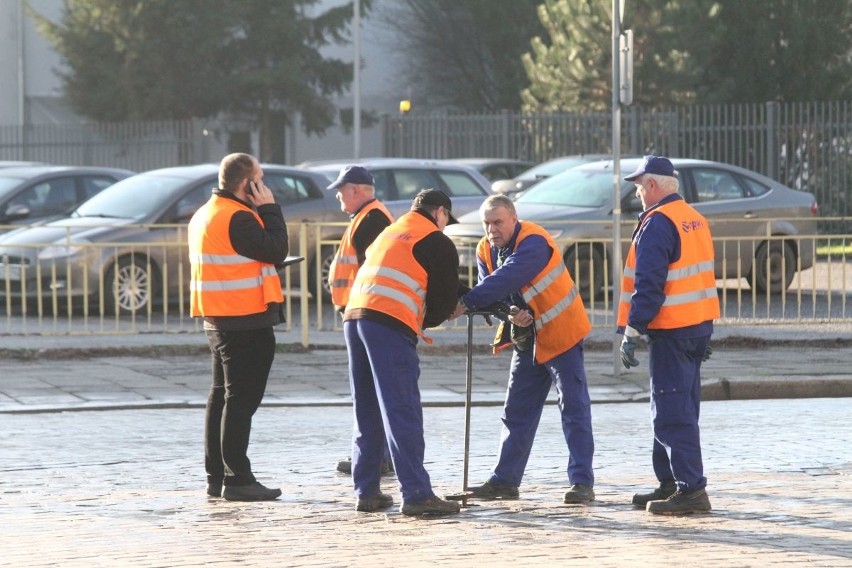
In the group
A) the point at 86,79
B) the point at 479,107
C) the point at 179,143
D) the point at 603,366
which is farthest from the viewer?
the point at 479,107

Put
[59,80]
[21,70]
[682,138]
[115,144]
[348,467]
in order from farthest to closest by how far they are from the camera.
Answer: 1. [59,80]
2. [21,70]
3. [115,144]
4. [682,138]
5. [348,467]

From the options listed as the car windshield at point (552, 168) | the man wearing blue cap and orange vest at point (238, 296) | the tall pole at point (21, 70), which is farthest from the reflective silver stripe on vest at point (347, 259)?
the tall pole at point (21, 70)

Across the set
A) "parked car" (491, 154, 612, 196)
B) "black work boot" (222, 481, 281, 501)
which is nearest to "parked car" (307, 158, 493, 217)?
"parked car" (491, 154, 612, 196)

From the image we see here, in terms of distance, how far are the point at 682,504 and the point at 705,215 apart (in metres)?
11.5

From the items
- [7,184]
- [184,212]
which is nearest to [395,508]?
[184,212]

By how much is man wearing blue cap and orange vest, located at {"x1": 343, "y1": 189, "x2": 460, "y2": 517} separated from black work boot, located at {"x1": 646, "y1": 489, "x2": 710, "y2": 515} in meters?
0.93

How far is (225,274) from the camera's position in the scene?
27.5 feet

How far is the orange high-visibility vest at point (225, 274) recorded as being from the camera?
836 centimetres

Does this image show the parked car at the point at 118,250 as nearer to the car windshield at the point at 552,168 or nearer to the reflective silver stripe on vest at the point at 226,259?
the car windshield at the point at 552,168

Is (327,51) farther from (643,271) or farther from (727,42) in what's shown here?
(643,271)

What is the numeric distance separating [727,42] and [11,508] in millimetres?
29447

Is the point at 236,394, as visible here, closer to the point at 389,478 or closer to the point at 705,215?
the point at 389,478

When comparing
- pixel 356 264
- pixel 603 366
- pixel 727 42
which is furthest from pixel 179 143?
Result: pixel 356 264

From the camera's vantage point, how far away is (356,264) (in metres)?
9.03
